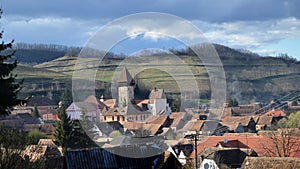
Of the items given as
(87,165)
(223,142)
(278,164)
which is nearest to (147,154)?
(87,165)

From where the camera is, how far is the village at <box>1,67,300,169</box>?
83.1 ft

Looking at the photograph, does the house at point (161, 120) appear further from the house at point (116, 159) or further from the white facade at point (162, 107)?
the house at point (116, 159)

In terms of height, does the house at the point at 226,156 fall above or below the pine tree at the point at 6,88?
below

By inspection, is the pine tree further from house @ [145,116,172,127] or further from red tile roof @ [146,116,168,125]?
red tile roof @ [146,116,168,125]

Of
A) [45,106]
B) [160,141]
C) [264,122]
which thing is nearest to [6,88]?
[160,141]

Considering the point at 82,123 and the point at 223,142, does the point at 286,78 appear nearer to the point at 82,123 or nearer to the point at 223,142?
the point at 82,123

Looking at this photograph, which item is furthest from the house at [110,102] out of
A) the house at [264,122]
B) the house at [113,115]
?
the house at [264,122]

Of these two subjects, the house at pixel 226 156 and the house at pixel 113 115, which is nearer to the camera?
the house at pixel 226 156

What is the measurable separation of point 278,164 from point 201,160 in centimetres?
524

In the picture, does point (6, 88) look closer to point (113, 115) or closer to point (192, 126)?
point (113, 115)

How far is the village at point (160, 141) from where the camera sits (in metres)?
25.3

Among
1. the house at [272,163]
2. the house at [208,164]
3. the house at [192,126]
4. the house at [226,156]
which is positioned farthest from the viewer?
the house at [192,126]

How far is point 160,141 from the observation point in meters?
39.1

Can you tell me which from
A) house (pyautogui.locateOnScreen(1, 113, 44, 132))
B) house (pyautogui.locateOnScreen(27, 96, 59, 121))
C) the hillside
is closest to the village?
house (pyautogui.locateOnScreen(1, 113, 44, 132))
